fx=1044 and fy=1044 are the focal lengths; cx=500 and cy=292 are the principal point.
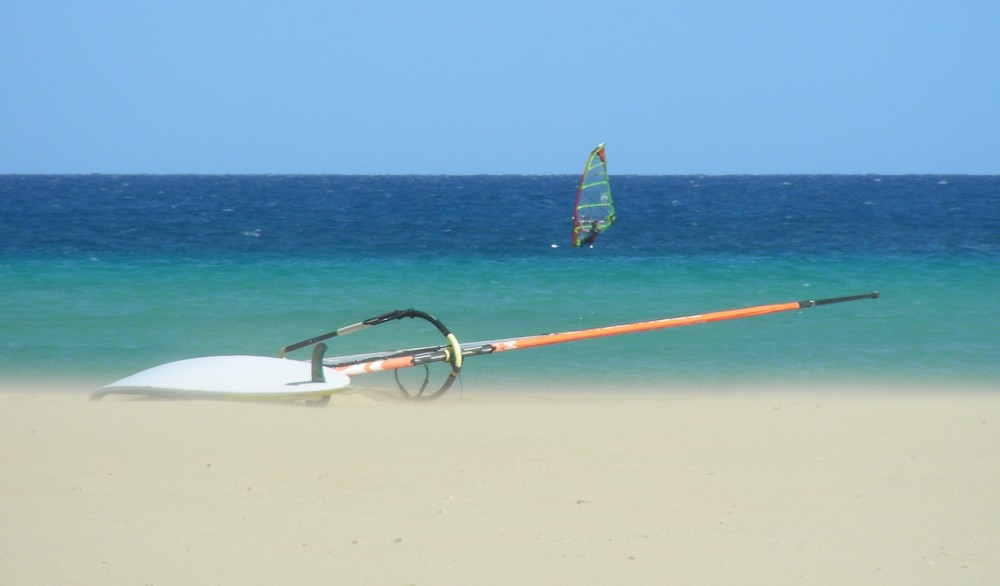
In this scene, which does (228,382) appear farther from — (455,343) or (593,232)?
(593,232)

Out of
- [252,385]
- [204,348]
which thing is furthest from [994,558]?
[204,348]

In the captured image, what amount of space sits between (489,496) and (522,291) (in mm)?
9906

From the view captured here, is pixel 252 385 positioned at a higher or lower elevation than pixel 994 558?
higher

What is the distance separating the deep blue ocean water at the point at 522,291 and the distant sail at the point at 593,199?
0.99 metres

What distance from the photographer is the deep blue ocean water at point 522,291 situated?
349 inches

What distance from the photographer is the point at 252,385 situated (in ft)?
19.4

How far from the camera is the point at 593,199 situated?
11.9 meters

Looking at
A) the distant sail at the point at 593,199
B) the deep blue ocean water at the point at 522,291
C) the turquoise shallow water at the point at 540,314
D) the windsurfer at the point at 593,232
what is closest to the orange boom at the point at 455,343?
the deep blue ocean water at the point at 522,291

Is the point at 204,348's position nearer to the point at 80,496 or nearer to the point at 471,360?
the point at 471,360

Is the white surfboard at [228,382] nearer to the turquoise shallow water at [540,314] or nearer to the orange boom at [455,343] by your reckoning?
the orange boom at [455,343]

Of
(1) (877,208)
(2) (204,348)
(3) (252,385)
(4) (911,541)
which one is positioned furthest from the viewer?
(1) (877,208)

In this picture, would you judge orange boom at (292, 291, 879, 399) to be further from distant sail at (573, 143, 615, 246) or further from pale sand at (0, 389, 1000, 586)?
distant sail at (573, 143, 615, 246)

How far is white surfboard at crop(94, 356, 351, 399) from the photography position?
5.87 metres

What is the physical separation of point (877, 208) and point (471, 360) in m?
30.4
